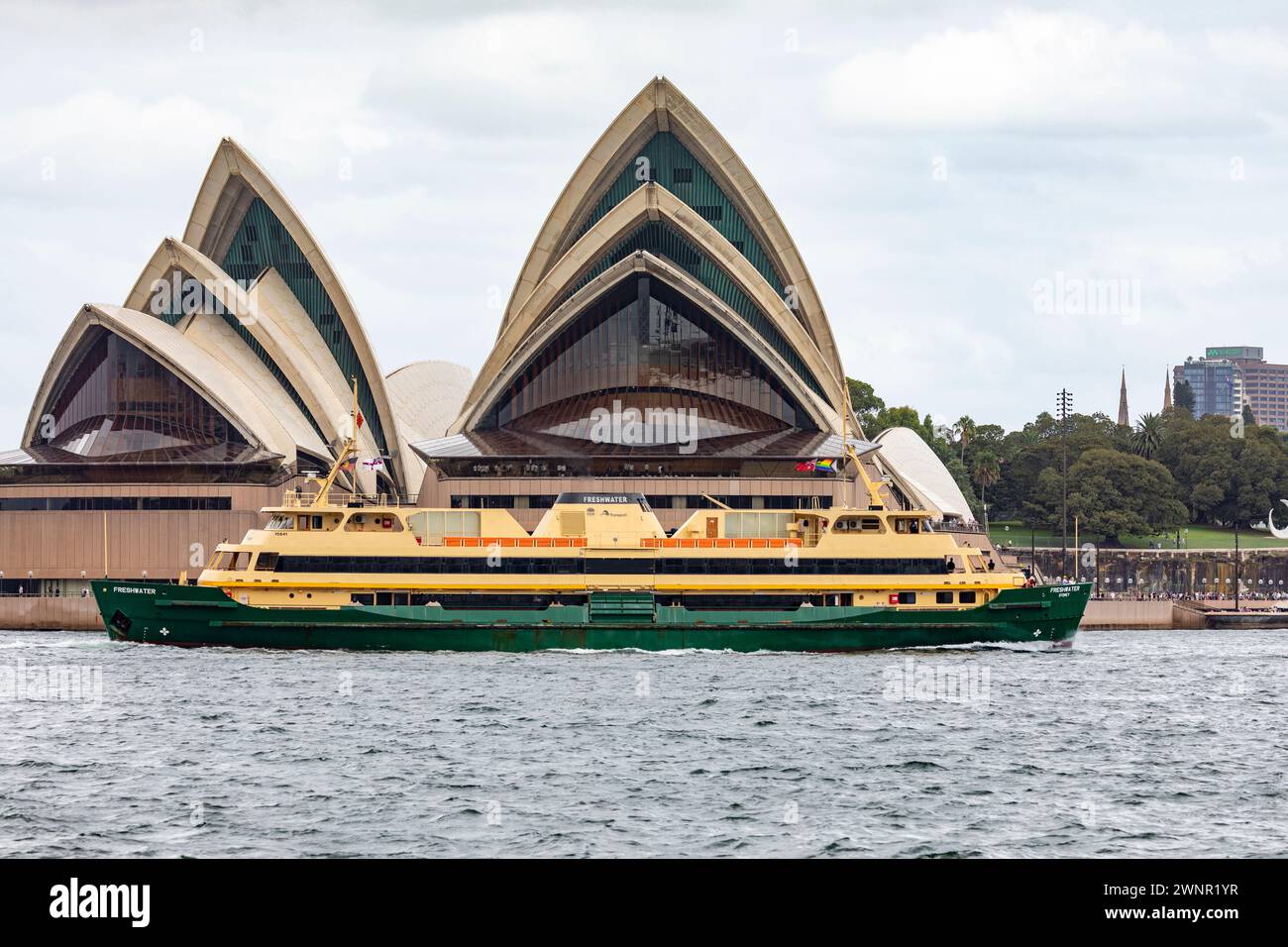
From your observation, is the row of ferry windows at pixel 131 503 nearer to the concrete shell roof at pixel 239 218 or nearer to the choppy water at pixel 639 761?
the concrete shell roof at pixel 239 218

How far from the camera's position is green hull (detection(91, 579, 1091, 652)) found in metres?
57.7

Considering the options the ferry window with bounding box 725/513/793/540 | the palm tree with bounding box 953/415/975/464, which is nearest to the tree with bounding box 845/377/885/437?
the palm tree with bounding box 953/415/975/464

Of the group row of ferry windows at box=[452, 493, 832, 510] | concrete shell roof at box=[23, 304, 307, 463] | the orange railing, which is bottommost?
the orange railing

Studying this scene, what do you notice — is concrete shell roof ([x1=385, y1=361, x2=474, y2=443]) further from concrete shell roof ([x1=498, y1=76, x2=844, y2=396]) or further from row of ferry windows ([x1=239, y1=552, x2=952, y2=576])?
row of ferry windows ([x1=239, y1=552, x2=952, y2=576])

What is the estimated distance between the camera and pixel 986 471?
458 ft

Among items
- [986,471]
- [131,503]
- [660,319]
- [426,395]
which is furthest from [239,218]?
[986,471]

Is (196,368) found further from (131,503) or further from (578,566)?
(578,566)

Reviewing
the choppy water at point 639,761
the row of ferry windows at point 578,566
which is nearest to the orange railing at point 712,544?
the row of ferry windows at point 578,566

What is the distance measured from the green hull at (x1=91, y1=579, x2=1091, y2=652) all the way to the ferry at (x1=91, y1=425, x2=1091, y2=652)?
0.05 meters

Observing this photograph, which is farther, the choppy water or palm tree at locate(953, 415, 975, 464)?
palm tree at locate(953, 415, 975, 464)

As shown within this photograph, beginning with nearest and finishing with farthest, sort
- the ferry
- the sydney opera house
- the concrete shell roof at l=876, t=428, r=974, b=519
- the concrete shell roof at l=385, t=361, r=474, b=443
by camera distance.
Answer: the ferry < the sydney opera house < the concrete shell roof at l=876, t=428, r=974, b=519 < the concrete shell roof at l=385, t=361, r=474, b=443

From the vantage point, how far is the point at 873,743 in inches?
1406
